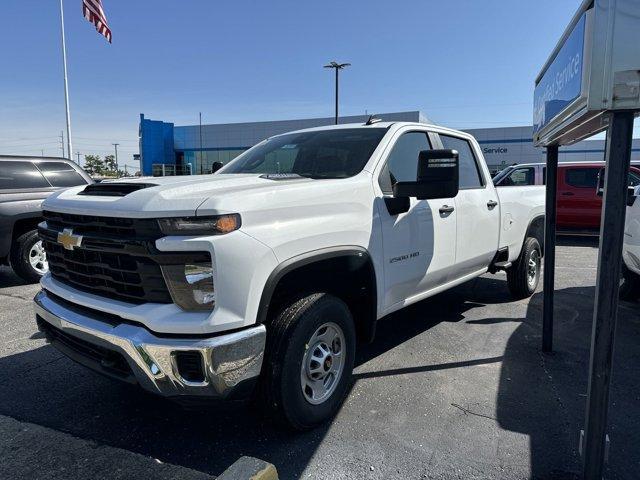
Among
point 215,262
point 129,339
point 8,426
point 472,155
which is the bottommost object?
point 8,426

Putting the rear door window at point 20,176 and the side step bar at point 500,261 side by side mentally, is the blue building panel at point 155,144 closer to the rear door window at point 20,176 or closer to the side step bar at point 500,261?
the rear door window at point 20,176

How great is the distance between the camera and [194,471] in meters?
2.51

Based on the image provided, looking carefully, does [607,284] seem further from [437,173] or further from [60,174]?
[60,174]

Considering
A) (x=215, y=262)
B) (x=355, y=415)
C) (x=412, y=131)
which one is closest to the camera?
(x=215, y=262)

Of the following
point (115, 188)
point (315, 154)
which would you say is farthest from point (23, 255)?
point (315, 154)

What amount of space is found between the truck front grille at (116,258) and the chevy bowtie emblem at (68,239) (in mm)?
24

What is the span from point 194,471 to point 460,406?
179cm

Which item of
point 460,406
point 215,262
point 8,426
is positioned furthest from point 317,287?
point 8,426

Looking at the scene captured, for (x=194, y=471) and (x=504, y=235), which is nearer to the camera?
(x=194, y=471)

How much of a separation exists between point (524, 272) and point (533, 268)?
13.3 inches

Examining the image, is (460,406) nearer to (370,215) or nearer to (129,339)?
(370,215)

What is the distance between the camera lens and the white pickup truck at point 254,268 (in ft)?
7.69

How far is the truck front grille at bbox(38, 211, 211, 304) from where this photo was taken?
7.89 feet

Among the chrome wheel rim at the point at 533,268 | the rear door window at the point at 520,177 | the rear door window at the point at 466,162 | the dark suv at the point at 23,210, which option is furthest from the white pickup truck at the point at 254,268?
the rear door window at the point at 520,177
